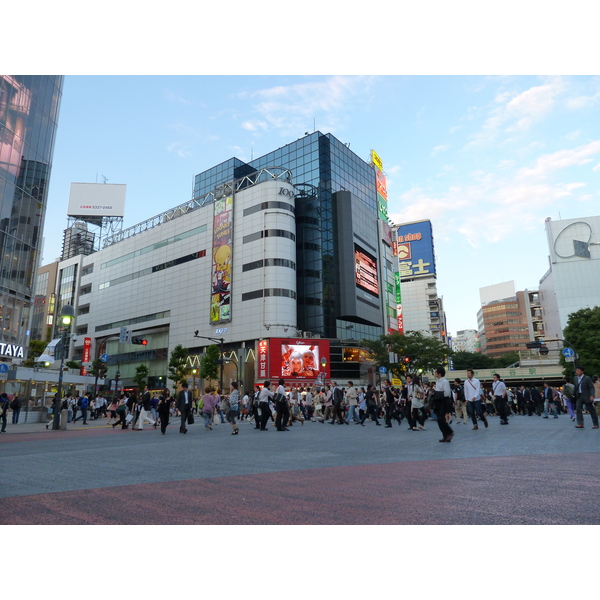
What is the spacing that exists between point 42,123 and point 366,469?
35564 millimetres

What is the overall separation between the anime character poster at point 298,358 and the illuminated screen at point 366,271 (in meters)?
13.5

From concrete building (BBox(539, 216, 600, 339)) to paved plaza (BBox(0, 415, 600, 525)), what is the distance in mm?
87649

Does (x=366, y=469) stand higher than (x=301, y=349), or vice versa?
(x=301, y=349)

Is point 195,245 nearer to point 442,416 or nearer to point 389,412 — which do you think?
point 389,412

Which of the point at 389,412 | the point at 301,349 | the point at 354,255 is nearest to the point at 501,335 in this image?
the point at 354,255

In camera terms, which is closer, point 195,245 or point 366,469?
point 366,469

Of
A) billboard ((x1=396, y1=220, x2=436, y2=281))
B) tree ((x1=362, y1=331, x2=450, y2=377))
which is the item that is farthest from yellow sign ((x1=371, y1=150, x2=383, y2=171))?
tree ((x1=362, y1=331, x2=450, y2=377))

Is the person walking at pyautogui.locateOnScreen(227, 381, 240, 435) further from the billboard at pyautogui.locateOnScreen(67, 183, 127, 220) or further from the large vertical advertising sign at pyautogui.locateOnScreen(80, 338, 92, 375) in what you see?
the billboard at pyautogui.locateOnScreen(67, 183, 127, 220)

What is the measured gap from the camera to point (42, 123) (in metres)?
32.5

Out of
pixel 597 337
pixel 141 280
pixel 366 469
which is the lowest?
pixel 366 469

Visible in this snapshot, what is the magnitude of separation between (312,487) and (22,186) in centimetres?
3250

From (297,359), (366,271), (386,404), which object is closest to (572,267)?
(366,271)

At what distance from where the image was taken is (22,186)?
30219 mm

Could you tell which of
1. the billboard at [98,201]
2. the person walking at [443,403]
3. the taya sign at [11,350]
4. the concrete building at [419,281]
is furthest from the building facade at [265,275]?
the person walking at [443,403]
